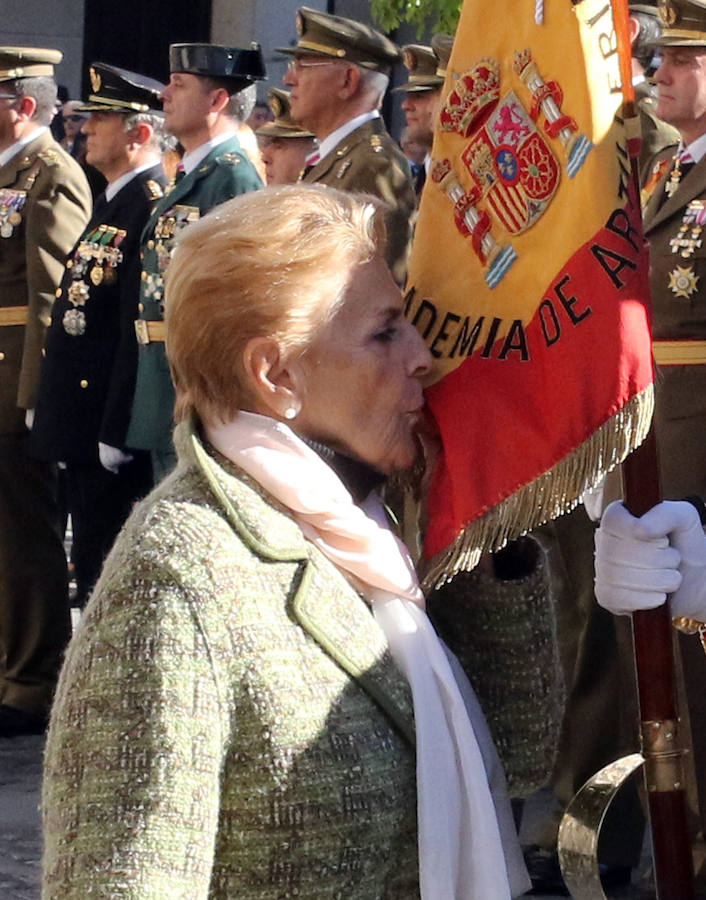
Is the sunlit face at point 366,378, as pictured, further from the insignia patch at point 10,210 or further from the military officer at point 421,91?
the military officer at point 421,91

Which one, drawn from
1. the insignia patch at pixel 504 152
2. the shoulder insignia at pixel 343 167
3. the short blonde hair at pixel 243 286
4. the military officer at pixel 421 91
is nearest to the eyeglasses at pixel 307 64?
the shoulder insignia at pixel 343 167

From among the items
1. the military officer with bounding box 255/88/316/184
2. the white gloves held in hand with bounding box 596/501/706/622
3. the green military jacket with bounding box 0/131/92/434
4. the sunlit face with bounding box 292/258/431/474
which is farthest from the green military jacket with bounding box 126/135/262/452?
the sunlit face with bounding box 292/258/431/474

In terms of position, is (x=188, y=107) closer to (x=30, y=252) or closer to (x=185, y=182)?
(x=185, y=182)

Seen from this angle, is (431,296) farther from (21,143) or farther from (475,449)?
(21,143)

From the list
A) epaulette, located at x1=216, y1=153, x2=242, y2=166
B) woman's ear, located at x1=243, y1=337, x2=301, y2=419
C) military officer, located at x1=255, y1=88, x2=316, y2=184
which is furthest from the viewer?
military officer, located at x1=255, y1=88, x2=316, y2=184

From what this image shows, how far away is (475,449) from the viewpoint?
2410mm

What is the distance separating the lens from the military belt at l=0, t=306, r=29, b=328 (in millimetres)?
6375

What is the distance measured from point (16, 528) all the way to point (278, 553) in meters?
4.32

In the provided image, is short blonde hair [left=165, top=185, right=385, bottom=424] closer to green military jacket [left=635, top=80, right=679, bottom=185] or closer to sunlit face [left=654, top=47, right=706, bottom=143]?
sunlit face [left=654, top=47, right=706, bottom=143]

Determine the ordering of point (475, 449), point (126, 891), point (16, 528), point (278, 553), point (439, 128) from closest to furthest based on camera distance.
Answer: point (126, 891), point (278, 553), point (475, 449), point (439, 128), point (16, 528)

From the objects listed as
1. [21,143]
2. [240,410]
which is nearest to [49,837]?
[240,410]

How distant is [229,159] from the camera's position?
18.7 ft

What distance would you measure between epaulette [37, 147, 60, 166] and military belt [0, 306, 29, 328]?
1.71 ft

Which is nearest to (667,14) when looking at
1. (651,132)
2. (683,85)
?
(683,85)
